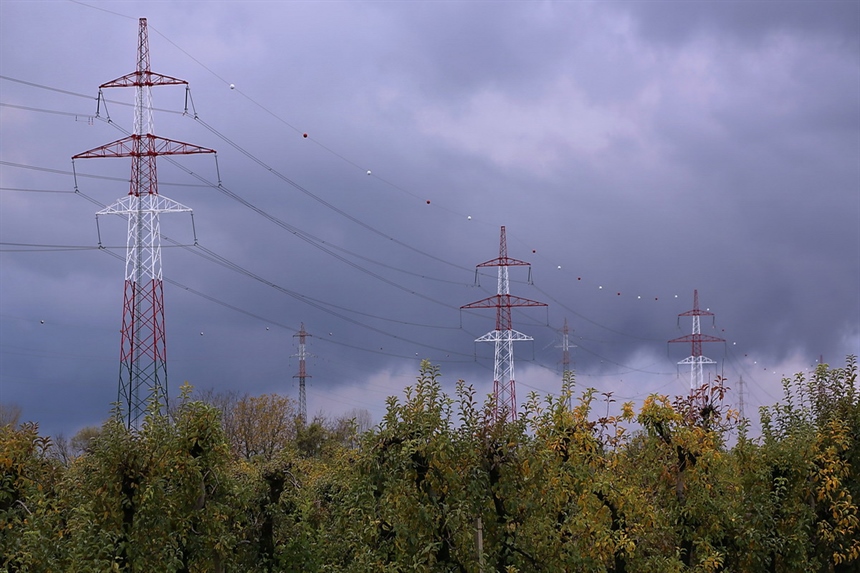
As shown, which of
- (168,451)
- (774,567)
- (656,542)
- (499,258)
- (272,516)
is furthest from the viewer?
(499,258)

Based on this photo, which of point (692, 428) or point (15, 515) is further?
point (692, 428)

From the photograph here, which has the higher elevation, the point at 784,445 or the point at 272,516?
the point at 784,445

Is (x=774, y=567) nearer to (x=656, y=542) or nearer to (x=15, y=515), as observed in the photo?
(x=656, y=542)

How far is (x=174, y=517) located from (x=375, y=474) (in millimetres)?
5442

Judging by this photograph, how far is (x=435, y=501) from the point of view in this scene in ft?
87.9

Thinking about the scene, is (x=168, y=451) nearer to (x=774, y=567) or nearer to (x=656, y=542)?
(x=656, y=542)

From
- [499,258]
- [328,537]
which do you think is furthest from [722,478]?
[499,258]

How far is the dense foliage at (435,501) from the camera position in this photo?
26641mm

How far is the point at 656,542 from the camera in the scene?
112 ft

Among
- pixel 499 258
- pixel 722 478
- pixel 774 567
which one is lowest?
pixel 774 567

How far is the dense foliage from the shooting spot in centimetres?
2664

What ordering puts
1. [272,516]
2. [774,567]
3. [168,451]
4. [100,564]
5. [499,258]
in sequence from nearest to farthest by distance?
[100,564] < [168,451] < [272,516] < [774,567] < [499,258]

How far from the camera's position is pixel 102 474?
87.7 feet

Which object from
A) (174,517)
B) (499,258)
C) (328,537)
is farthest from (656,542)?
(499,258)
